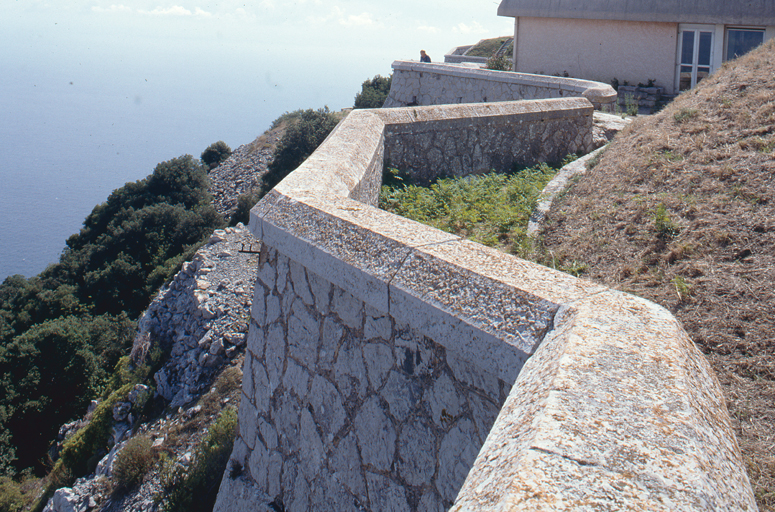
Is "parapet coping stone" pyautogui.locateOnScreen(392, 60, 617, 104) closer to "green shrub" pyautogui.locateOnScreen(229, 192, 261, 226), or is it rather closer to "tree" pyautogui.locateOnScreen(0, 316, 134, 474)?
"green shrub" pyautogui.locateOnScreen(229, 192, 261, 226)

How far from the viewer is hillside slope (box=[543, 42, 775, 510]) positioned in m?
2.79

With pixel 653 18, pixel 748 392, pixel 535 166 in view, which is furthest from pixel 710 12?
pixel 748 392

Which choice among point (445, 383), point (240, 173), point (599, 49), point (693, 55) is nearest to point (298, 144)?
point (599, 49)

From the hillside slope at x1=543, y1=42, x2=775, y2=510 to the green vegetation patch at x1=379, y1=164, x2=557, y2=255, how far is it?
327 millimetres

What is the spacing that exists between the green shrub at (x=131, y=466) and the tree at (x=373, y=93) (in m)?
20.7

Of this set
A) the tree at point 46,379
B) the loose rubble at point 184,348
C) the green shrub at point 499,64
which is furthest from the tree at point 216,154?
the loose rubble at point 184,348

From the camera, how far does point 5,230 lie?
→ 469 feet

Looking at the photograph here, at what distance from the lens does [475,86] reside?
14.9m

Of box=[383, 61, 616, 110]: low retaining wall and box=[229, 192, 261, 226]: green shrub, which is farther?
box=[229, 192, 261, 226]: green shrub

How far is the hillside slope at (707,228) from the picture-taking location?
2787mm

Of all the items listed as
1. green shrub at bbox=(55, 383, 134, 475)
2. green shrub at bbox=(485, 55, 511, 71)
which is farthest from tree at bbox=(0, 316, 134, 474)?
green shrub at bbox=(485, 55, 511, 71)

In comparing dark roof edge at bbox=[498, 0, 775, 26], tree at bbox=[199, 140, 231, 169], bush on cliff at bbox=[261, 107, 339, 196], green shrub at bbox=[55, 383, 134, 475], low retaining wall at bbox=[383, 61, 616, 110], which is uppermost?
dark roof edge at bbox=[498, 0, 775, 26]

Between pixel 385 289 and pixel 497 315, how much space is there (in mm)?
623

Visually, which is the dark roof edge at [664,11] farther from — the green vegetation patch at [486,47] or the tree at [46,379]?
the green vegetation patch at [486,47]
